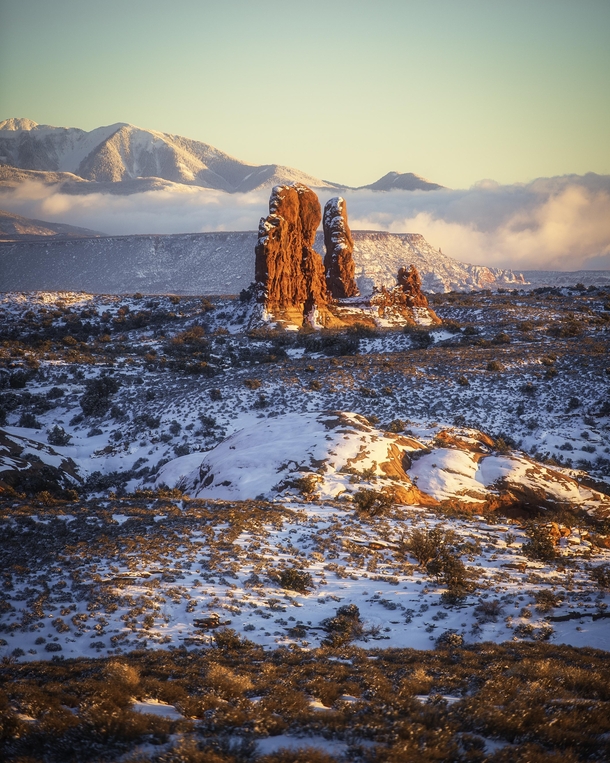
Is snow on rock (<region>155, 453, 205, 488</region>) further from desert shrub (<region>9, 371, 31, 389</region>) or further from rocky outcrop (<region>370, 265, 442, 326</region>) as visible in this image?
rocky outcrop (<region>370, 265, 442, 326</region>)

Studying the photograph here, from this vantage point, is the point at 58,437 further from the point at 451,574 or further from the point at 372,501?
the point at 451,574

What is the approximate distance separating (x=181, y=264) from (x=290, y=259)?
403 ft

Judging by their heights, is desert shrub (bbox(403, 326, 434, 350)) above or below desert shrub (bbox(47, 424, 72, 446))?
above

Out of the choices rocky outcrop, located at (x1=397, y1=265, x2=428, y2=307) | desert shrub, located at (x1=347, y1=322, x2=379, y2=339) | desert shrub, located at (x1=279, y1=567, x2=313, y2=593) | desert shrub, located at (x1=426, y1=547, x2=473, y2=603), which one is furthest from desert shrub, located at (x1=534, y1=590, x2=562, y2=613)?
rocky outcrop, located at (x1=397, y1=265, x2=428, y2=307)

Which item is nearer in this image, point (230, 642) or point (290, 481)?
point (230, 642)

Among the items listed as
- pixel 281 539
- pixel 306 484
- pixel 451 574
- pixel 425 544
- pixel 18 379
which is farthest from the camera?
pixel 18 379

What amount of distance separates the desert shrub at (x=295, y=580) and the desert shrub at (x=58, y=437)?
21287 millimetres

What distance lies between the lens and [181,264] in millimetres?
171375

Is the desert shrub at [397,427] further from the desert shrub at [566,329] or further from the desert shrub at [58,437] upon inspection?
the desert shrub at [566,329]

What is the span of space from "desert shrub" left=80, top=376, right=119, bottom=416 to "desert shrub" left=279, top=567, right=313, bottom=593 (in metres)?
25.0

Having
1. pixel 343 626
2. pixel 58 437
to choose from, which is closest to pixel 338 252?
pixel 58 437

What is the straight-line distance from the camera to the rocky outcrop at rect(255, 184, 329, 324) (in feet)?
182

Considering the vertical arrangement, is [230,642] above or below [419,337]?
below

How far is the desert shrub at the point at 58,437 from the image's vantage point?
30227 millimetres
